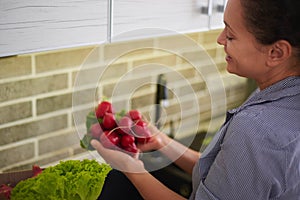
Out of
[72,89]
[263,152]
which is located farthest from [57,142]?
→ [263,152]

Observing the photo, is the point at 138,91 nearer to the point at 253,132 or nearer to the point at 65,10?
the point at 65,10

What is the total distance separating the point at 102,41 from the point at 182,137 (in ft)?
1.50

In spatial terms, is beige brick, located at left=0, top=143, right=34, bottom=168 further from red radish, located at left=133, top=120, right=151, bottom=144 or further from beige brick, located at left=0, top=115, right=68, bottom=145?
red radish, located at left=133, top=120, right=151, bottom=144

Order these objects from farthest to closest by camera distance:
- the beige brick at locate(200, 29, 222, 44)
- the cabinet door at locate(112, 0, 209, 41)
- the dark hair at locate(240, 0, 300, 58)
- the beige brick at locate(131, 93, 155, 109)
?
the beige brick at locate(200, 29, 222, 44)
the beige brick at locate(131, 93, 155, 109)
the cabinet door at locate(112, 0, 209, 41)
the dark hair at locate(240, 0, 300, 58)

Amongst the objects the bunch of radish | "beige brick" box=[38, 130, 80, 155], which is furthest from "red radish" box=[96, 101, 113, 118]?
"beige brick" box=[38, 130, 80, 155]

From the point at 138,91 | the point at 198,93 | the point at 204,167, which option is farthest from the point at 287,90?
the point at 138,91

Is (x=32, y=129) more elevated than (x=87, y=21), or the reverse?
(x=87, y=21)

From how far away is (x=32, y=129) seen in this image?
1.54 metres

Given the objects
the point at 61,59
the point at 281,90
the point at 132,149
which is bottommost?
the point at 132,149

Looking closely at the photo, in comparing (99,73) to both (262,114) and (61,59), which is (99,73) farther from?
(262,114)

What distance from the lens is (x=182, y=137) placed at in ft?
4.88

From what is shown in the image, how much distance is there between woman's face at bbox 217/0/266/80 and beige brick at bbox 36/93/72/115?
764 millimetres

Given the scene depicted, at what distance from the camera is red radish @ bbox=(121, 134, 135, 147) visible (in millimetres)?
1224

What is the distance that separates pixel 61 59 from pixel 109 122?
39cm
